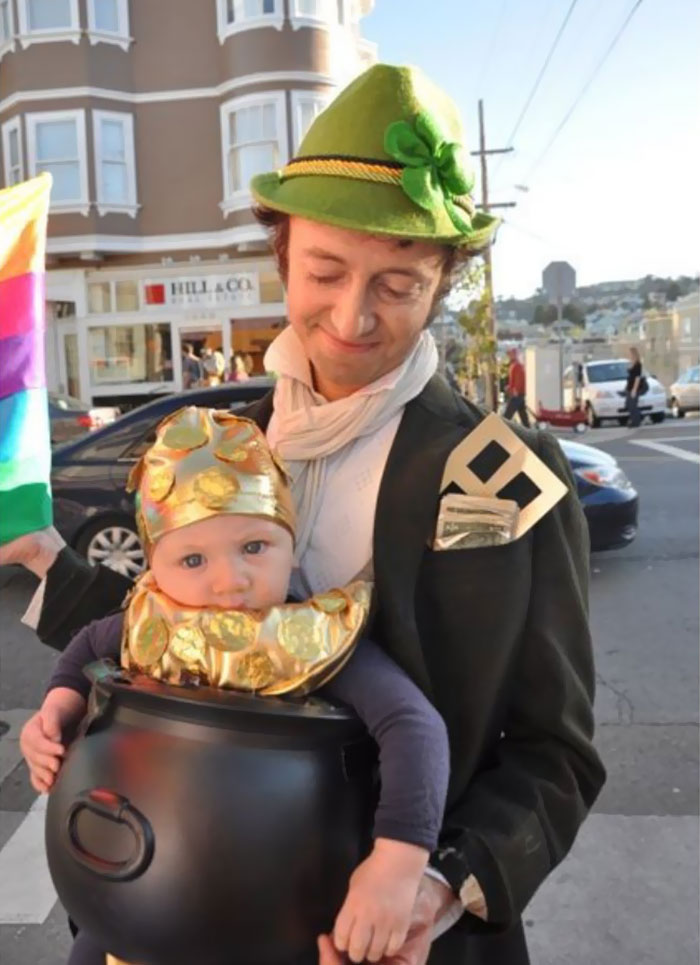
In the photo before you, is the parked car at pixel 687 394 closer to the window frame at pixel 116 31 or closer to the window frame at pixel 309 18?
the window frame at pixel 309 18

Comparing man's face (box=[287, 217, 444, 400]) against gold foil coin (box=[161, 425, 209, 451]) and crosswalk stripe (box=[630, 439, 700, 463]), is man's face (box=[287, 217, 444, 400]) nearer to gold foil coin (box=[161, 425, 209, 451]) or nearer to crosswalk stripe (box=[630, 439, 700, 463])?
gold foil coin (box=[161, 425, 209, 451])

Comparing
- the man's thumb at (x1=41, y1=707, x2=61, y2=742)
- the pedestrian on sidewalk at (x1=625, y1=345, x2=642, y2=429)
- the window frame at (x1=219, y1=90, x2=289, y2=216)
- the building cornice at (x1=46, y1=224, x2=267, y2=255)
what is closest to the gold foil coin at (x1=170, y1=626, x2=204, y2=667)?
the man's thumb at (x1=41, y1=707, x2=61, y2=742)

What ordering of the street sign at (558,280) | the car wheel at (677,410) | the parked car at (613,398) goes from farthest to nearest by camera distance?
the car wheel at (677,410) < the parked car at (613,398) < the street sign at (558,280)

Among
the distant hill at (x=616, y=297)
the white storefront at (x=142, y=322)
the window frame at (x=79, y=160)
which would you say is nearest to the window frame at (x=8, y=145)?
the window frame at (x=79, y=160)

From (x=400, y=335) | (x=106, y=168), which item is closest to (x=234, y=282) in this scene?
(x=106, y=168)

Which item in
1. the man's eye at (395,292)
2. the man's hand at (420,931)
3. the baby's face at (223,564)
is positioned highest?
the man's eye at (395,292)

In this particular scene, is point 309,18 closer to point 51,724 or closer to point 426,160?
point 426,160

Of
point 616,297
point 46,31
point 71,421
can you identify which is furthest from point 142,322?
point 616,297

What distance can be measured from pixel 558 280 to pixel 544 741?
18014 mm

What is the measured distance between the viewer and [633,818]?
12.1ft

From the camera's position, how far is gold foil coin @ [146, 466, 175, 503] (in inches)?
49.0

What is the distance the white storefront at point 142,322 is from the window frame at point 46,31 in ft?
15.7

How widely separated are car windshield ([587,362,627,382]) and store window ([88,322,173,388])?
9.98 metres

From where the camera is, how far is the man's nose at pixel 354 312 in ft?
4.17
